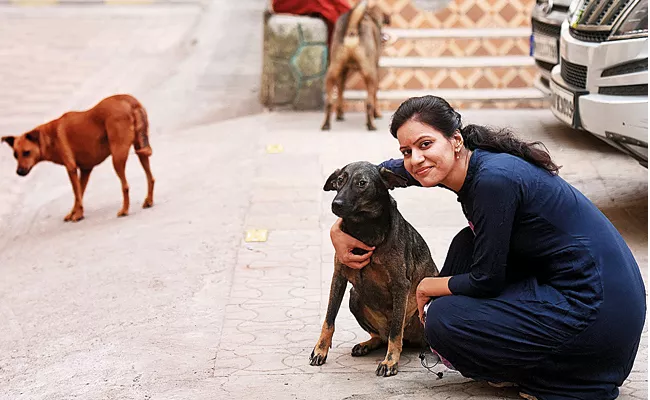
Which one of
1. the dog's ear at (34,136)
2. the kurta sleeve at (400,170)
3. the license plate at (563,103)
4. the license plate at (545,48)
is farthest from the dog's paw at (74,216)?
the license plate at (545,48)

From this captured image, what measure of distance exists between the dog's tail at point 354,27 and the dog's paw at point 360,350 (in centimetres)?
536

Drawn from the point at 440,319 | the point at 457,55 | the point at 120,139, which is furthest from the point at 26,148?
the point at 457,55

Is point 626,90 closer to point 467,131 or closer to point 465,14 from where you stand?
point 467,131

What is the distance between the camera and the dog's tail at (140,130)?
22.8 ft

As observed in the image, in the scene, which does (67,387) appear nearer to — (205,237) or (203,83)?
(205,237)

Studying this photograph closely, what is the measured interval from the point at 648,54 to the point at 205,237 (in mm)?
3072

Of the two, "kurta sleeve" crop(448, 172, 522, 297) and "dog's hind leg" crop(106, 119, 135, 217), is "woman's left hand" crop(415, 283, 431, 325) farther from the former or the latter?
"dog's hind leg" crop(106, 119, 135, 217)

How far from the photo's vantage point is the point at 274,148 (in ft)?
27.8

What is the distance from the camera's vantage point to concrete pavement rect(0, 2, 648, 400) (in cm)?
400

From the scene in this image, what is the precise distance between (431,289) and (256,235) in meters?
2.67

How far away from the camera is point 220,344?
438 cm

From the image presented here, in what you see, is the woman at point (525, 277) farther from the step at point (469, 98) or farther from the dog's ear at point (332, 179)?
the step at point (469, 98)

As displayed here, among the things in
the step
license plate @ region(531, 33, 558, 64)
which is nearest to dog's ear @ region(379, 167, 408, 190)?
license plate @ region(531, 33, 558, 64)

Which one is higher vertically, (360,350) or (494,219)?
(494,219)
